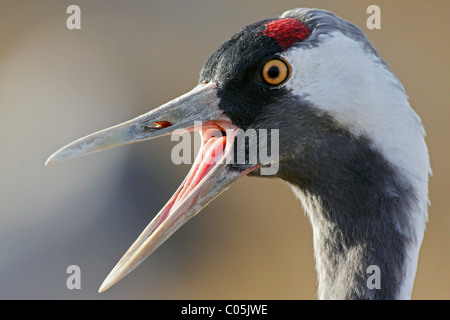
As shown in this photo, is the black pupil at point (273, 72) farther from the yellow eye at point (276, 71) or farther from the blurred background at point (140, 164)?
the blurred background at point (140, 164)

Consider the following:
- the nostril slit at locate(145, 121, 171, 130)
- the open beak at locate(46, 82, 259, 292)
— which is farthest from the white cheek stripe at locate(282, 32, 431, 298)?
the nostril slit at locate(145, 121, 171, 130)

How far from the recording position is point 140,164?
7.20m

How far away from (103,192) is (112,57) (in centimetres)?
189

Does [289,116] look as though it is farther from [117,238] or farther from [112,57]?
[112,57]

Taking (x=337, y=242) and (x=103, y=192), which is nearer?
(x=337, y=242)

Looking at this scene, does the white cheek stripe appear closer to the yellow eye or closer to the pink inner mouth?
the yellow eye

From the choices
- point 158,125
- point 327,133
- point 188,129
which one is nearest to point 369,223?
point 327,133

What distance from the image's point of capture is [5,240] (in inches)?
280

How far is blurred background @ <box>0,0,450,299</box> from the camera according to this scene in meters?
6.70

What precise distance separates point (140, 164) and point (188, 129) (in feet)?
16.0

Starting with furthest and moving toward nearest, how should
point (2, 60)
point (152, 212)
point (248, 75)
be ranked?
1. point (2, 60)
2. point (152, 212)
3. point (248, 75)

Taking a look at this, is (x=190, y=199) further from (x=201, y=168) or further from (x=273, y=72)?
(x=273, y=72)
